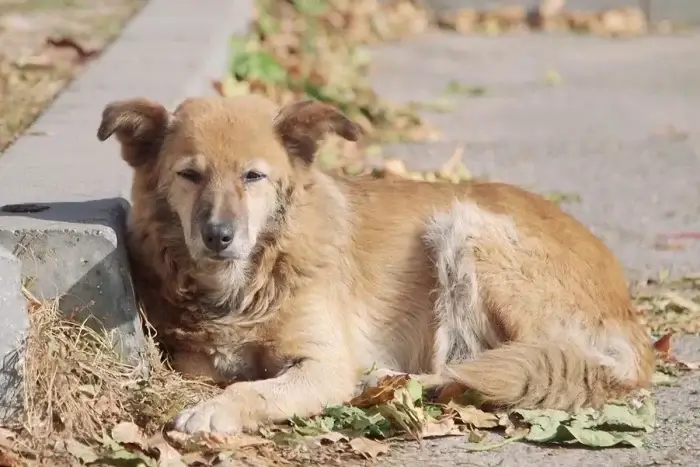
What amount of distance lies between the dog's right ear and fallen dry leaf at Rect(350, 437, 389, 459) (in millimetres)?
1404

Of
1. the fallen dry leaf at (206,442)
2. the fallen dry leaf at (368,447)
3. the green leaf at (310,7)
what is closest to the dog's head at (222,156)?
the fallen dry leaf at (206,442)

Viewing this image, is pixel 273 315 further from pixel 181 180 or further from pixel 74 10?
pixel 74 10

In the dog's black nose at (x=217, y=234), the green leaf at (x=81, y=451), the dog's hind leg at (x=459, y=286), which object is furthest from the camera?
the dog's hind leg at (x=459, y=286)

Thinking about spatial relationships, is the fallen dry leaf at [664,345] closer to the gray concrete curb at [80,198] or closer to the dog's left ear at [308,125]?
the dog's left ear at [308,125]

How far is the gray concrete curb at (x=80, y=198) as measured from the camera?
446 cm

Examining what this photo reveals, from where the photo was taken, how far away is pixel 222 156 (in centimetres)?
457

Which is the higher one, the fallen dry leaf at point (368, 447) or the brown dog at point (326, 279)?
the brown dog at point (326, 279)

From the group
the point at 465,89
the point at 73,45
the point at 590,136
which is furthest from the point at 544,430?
the point at 465,89

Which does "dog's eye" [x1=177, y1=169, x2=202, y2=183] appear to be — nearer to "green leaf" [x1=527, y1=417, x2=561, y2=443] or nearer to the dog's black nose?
the dog's black nose

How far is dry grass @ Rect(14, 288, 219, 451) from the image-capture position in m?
4.13

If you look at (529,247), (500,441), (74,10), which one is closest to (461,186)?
(529,247)

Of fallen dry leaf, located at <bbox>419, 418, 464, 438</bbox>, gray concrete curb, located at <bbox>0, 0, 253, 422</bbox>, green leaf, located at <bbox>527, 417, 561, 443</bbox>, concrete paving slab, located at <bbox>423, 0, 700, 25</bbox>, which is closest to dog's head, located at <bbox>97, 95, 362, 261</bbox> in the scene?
gray concrete curb, located at <bbox>0, 0, 253, 422</bbox>

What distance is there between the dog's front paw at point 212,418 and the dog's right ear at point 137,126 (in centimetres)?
105

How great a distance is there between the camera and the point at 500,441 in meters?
4.43
